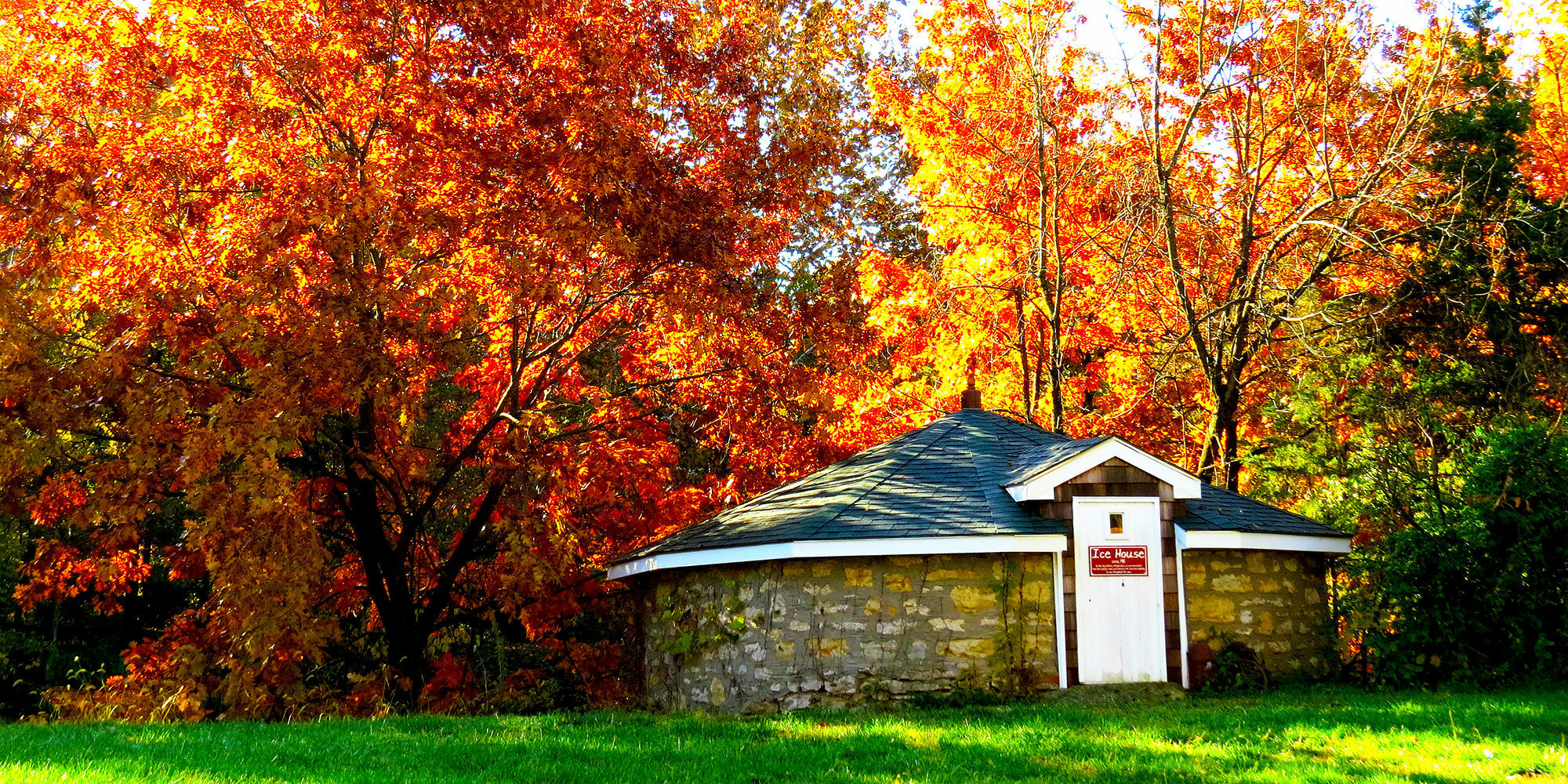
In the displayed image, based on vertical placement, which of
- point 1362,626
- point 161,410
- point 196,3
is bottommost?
point 1362,626

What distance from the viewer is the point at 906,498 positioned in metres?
12.5

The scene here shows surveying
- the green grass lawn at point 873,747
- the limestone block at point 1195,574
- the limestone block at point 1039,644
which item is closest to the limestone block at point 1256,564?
the limestone block at point 1195,574

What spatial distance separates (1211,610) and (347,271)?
30.5 ft

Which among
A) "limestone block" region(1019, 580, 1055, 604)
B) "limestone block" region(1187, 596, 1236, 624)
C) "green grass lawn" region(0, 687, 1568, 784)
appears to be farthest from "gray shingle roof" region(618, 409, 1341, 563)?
"green grass lawn" region(0, 687, 1568, 784)

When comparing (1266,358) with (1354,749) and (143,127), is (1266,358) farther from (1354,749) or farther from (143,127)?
(143,127)

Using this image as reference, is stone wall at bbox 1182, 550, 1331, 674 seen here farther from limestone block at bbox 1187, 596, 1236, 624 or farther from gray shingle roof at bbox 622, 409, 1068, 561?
gray shingle roof at bbox 622, 409, 1068, 561

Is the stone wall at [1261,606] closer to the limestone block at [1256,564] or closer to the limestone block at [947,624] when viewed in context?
the limestone block at [1256,564]

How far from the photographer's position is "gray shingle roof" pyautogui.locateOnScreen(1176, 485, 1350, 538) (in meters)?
12.3

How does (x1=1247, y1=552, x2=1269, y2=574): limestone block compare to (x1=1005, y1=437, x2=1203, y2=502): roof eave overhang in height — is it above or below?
below

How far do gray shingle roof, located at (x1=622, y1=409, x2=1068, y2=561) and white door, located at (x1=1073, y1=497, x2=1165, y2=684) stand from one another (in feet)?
1.61

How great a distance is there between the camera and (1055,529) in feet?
38.3

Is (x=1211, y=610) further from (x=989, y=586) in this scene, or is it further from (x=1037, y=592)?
(x=989, y=586)

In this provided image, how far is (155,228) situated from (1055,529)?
9.03 m

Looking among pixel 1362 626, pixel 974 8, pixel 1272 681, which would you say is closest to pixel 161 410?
pixel 1272 681
